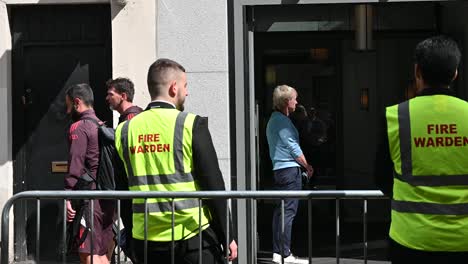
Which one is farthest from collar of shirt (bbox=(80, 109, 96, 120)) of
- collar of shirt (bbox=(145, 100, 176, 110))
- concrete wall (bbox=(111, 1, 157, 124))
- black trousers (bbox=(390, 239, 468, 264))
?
black trousers (bbox=(390, 239, 468, 264))

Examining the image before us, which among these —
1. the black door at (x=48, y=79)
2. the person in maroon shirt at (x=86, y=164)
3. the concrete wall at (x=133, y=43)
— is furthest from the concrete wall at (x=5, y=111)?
the person in maroon shirt at (x=86, y=164)

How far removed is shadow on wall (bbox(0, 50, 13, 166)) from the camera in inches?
371

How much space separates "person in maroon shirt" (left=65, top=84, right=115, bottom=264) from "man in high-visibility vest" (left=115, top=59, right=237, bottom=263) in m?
2.00

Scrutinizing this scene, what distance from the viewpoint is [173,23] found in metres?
9.16

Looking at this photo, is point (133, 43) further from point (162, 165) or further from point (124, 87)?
point (162, 165)

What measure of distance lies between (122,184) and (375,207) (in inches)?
226

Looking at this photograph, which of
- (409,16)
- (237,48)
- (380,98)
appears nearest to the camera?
(237,48)

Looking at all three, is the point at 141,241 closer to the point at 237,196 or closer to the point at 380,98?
the point at 237,196

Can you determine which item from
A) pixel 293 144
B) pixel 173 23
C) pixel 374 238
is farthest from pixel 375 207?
pixel 173 23

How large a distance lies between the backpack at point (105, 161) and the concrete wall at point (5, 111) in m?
2.41

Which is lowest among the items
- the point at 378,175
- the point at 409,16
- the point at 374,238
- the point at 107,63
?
the point at 374,238

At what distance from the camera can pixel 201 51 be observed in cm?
916

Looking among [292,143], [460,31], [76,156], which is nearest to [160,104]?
[76,156]

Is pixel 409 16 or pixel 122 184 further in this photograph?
pixel 409 16
